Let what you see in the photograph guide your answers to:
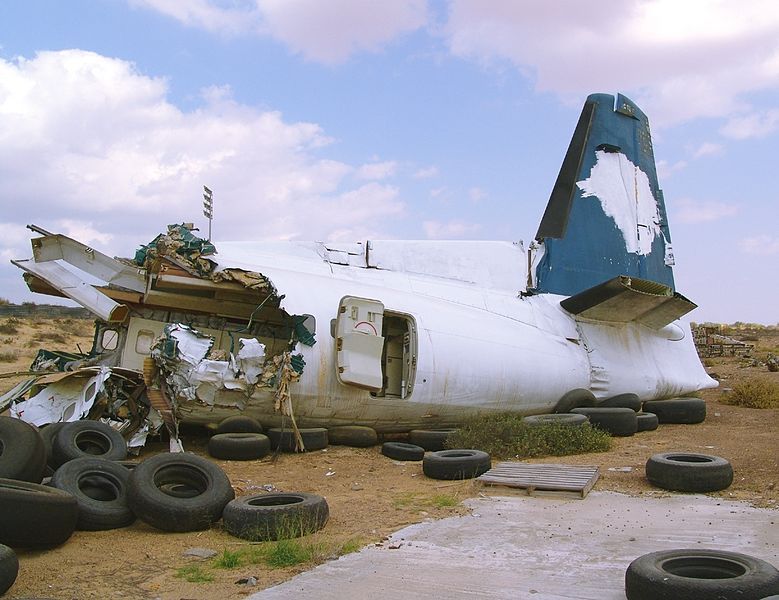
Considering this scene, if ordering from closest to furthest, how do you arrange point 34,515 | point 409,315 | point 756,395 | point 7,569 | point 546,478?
point 7,569 → point 34,515 → point 546,478 → point 409,315 → point 756,395

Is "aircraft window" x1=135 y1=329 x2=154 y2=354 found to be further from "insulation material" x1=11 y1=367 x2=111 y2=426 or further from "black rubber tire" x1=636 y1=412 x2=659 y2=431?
"black rubber tire" x1=636 y1=412 x2=659 y2=431

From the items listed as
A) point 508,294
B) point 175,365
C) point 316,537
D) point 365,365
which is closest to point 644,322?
point 508,294

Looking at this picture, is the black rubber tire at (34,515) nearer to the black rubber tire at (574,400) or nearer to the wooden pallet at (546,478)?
the wooden pallet at (546,478)

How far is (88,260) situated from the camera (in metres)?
10.5

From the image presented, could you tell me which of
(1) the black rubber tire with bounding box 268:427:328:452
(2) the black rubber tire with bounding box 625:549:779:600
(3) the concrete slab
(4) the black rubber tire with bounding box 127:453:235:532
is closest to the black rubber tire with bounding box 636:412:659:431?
(3) the concrete slab

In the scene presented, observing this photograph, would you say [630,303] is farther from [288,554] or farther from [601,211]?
[288,554]

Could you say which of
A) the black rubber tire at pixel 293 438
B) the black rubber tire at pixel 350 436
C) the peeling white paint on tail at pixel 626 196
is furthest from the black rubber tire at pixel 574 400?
the black rubber tire at pixel 293 438

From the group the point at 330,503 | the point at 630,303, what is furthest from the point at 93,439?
the point at 630,303

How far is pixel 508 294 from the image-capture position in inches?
522

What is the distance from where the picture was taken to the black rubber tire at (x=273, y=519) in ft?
19.4

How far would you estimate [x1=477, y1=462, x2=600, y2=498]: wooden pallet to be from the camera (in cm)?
Result: 734

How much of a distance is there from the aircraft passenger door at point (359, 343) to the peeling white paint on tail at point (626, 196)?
249 inches

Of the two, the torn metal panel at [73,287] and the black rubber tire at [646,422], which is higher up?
the torn metal panel at [73,287]

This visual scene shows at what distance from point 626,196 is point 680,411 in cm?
463
